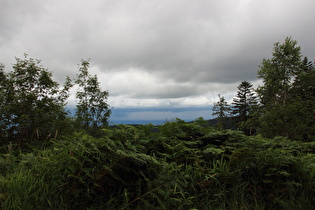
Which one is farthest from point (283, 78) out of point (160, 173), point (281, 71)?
point (160, 173)

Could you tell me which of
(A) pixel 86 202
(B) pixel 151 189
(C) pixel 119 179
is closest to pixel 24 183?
(A) pixel 86 202

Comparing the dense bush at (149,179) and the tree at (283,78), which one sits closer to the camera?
the dense bush at (149,179)

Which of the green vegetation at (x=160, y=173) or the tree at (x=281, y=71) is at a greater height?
the tree at (x=281, y=71)

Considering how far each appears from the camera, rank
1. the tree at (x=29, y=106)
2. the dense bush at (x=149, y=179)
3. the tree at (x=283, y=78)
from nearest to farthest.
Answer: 1. the dense bush at (x=149, y=179)
2. the tree at (x=29, y=106)
3. the tree at (x=283, y=78)

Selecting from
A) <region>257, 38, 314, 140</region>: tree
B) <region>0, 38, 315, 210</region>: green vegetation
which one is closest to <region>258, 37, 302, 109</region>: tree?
<region>257, 38, 314, 140</region>: tree

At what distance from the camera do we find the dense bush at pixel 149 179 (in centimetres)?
240

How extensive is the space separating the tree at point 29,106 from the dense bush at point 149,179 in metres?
3.97

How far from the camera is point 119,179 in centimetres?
248

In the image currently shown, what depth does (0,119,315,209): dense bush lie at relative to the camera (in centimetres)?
240

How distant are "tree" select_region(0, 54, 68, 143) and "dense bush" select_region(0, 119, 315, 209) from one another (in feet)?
13.0

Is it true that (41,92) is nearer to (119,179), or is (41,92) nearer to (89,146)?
(89,146)

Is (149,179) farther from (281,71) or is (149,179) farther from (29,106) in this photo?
(281,71)

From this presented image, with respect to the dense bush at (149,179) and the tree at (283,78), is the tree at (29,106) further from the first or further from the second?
the tree at (283,78)

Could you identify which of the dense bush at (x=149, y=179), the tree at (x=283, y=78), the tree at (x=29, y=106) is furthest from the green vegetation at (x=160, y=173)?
the tree at (x=283, y=78)
